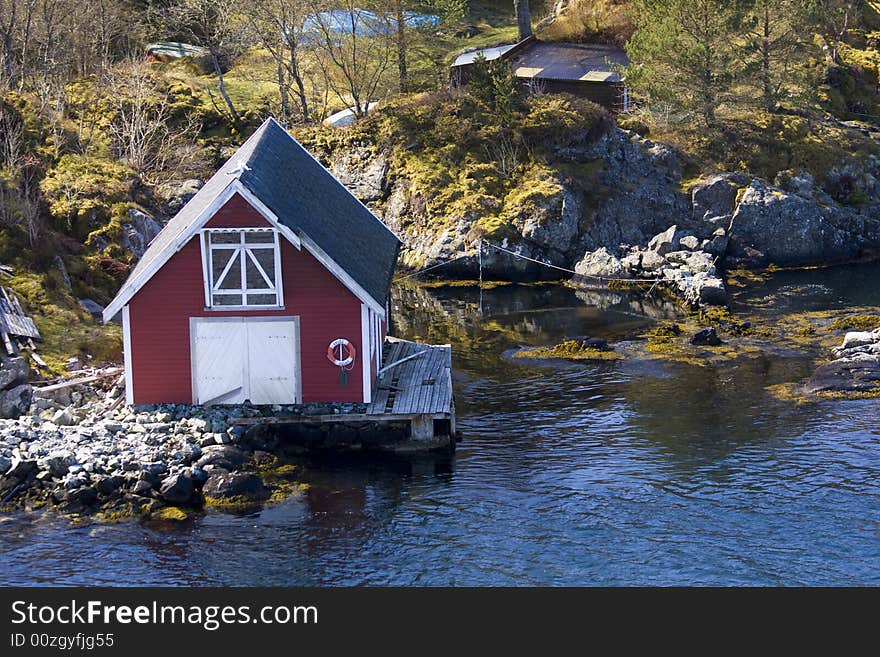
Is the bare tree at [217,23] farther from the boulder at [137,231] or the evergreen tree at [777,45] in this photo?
the evergreen tree at [777,45]

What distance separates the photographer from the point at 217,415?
28.7m

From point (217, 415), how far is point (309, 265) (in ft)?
15.9

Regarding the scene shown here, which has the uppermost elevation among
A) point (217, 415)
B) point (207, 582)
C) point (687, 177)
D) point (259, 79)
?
point (259, 79)

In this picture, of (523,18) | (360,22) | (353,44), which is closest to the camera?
(353,44)

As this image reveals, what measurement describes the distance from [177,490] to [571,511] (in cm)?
947

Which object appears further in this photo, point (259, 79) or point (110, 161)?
point (259, 79)

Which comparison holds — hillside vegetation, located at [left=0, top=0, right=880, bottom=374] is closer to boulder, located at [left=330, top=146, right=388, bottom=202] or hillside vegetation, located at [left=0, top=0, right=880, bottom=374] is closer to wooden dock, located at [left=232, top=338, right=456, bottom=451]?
boulder, located at [left=330, top=146, right=388, bottom=202]

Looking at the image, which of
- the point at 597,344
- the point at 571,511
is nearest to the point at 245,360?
the point at 571,511

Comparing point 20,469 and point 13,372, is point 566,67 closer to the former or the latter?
point 13,372

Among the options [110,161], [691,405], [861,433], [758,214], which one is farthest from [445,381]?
[758,214]

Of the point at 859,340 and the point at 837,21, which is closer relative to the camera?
the point at 859,340

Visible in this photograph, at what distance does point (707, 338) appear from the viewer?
40531mm

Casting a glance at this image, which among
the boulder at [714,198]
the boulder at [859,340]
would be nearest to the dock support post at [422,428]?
the boulder at [859,340]

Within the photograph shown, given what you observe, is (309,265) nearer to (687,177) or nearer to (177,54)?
(687,177)
